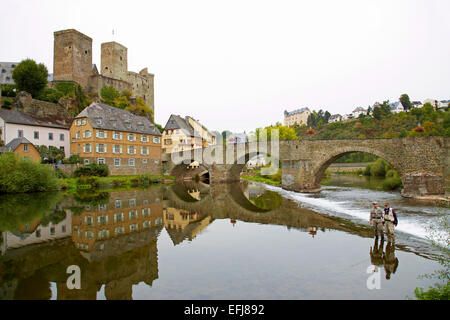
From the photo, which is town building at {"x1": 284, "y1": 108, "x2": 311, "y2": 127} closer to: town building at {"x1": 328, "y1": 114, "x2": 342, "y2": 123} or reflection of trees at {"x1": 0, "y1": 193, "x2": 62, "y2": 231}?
town building at {"x1": 328, "y1": 114, "x2": 342, "y2": 123}

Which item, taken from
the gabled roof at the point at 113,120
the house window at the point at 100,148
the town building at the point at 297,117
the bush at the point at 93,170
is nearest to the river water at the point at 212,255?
the bush at the point at 93,170

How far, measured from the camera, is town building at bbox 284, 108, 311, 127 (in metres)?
139

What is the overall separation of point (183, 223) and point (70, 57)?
53.7 m

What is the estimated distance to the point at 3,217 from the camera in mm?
15648

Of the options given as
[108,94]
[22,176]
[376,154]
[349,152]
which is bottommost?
[22,176]

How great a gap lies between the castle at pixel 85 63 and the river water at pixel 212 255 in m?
46.4

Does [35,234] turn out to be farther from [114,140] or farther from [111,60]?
[111,60]

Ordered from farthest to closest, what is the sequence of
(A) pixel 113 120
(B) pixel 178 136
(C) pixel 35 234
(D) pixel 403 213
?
1. (B) pixel 178 136
2. (A) pixel 113 120
3. (D) pixel 403 213
4. (C) pixel 35 234

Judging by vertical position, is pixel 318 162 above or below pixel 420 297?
above

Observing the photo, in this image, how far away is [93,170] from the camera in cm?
3497

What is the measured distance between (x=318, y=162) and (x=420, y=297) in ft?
77.3

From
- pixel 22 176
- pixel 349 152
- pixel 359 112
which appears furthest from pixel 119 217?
pixel 359 112
